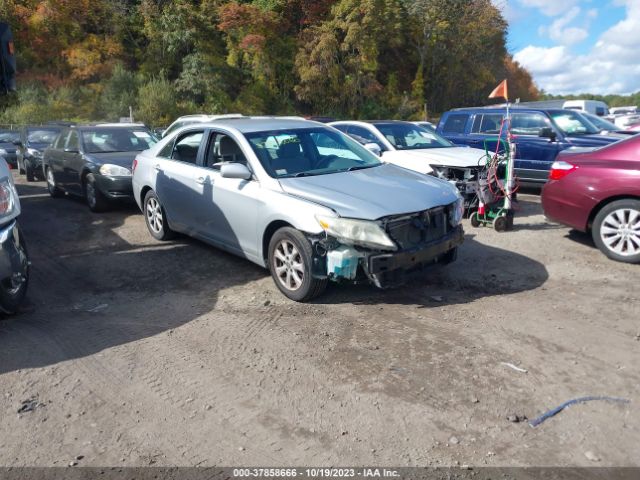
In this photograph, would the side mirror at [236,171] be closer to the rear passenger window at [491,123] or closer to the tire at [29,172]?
the rear passenger window at [491,123]

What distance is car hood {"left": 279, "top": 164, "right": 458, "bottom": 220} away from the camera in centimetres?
500

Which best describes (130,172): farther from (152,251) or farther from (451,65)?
(451,65)

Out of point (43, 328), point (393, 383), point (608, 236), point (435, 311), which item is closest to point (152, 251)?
point (43, 328)

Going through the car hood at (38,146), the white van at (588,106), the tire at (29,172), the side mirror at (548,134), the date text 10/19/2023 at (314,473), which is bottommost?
the tire at (29,172)

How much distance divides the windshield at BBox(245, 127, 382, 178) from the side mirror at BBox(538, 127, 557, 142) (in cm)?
550

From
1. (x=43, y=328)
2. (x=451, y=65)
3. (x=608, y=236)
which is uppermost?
(x=451, y=65)

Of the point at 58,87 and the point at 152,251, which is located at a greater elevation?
the point at 58,87

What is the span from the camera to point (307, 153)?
6.17 m

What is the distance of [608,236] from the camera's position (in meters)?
6.68

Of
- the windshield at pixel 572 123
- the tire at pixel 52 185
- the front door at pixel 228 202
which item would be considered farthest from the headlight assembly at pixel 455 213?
the tire at pixel 52 185

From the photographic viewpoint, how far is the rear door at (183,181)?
661 centimetres

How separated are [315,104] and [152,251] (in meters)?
30.4

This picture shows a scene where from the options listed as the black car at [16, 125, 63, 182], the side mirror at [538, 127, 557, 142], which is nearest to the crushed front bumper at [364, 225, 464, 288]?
the side mirror at [538, 127, 557, 142]

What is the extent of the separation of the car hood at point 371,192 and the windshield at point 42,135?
13.1m
